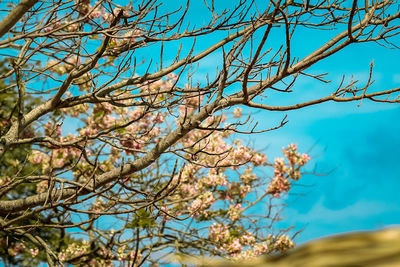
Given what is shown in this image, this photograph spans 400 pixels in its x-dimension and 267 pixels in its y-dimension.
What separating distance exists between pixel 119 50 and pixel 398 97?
3.37m

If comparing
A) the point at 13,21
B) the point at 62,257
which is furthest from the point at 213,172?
the point at 13,21

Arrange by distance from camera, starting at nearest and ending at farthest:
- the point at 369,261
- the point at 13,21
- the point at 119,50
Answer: the point at 369,261 < the point at 13,21 < the point at 119,50

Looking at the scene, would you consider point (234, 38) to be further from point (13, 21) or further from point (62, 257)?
point (62, 257)

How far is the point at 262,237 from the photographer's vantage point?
27.7 ft

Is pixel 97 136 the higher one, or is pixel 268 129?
→ pixel 97 136

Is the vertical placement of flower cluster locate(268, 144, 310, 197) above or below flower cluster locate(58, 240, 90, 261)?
above

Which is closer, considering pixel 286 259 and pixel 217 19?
pixel 286 259

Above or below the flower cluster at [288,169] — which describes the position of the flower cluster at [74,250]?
below

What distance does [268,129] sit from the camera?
4.30m

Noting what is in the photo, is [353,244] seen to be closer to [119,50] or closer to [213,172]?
[119,50]

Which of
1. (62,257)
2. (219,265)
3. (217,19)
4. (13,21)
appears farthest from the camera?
(62,257)

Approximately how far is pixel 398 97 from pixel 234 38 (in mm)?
1996

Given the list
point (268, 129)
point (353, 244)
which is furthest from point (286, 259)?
point (268, 129)

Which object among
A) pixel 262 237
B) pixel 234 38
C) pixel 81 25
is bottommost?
pixel 262 237
